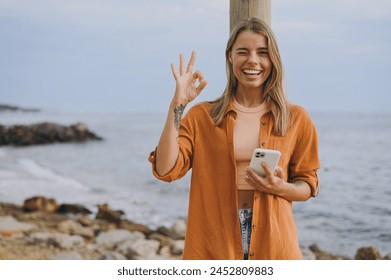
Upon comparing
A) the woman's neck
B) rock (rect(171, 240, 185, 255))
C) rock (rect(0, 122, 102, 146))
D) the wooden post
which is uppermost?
the wooden post

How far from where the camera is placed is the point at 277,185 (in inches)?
77.4

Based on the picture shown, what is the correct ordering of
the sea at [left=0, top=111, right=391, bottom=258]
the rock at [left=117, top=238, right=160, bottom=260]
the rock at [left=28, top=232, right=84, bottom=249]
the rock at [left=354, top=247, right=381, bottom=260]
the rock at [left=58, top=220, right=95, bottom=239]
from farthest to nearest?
the sea at [left=0, top=111, right=391, bottom=258], the rock at [left=58, top=220, right=95, bottom=239], the rock at [left=354, top=247, right=381, bottom=260], the rock at [left=117, top=238, right=160, bottom=260], the rock at [left=28, top=232, right=84, bottom=249]

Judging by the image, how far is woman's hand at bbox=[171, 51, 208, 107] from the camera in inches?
78.3

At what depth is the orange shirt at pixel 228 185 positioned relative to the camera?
1990 mm

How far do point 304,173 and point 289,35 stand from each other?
36.4ft

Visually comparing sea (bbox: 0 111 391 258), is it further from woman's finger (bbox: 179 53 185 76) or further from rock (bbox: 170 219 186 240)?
woman's finger (bbox: 179 53 185 76)

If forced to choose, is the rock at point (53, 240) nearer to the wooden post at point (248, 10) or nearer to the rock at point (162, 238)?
the rock at point (162, 238)

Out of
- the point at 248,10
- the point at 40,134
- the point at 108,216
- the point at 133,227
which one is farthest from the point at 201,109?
the point at 40,134

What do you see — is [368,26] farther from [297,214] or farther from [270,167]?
[270,167]

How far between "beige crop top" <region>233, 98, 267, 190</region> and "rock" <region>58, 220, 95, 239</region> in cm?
498

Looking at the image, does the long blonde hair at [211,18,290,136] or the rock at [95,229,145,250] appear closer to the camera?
the long blonde hair at [211,18,290,136]

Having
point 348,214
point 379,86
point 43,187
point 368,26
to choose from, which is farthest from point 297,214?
point 379,86

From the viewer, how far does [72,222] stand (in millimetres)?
7234

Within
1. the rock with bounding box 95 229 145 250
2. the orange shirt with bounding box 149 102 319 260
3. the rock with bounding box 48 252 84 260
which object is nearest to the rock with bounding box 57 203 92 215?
the rock with bounding box 95 229 145 250
